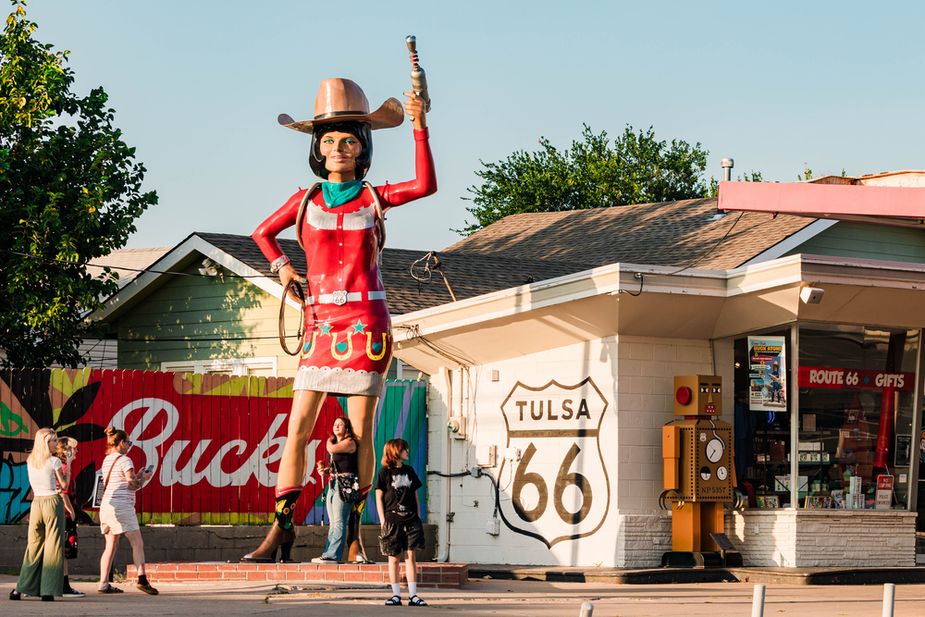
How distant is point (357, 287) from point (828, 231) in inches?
494

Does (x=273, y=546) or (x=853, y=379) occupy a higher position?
(x=853, y=379)

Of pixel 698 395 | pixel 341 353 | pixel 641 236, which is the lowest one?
pixel 698 395

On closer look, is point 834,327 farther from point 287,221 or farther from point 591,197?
point 591,197

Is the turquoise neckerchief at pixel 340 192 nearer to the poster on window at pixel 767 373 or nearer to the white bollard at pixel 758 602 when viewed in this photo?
the poster on window at pixel 767 373

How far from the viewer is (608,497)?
1916 cm

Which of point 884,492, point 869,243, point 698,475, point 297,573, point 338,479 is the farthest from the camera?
point 869,243

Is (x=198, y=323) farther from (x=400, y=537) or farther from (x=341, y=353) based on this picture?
(x=400, y=537)

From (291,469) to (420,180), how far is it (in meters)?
3.44

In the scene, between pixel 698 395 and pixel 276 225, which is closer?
pixel 276 225

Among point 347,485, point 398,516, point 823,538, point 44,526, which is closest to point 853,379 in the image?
point 823,538

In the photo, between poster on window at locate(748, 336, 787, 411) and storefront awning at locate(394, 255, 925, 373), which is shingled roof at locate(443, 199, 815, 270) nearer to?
poster on window at locate(748, 336, 787, 411)

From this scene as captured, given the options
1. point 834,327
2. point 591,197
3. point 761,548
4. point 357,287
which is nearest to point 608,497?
point 761,548

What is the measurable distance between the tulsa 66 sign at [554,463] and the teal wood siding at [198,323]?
4.69m

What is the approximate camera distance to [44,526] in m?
14.4
